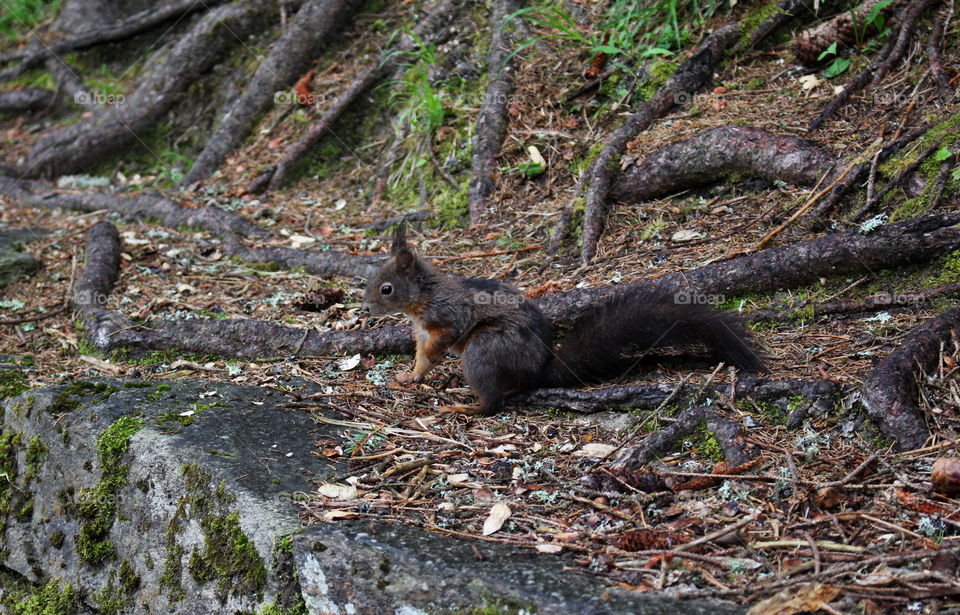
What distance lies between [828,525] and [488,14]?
Result: 5.12 m

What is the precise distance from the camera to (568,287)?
3994 mm

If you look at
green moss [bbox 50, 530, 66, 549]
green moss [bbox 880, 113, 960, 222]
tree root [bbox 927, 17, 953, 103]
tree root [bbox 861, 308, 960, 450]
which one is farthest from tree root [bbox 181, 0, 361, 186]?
tree root [bbox 861, 308, 960, 450]

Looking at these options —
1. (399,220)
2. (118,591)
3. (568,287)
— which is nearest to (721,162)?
(568,287)

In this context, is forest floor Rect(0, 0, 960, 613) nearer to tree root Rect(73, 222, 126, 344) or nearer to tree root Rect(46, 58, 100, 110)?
tree root Rect(73, 222, 126, 344)

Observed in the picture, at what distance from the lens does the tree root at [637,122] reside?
14.3ft

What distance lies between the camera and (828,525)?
2141 mm

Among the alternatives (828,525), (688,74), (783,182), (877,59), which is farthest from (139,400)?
(877,59)

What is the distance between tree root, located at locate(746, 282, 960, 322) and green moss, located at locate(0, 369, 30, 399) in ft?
10.6

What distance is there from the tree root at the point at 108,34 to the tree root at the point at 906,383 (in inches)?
281

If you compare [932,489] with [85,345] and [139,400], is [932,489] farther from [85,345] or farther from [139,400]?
[85,345]

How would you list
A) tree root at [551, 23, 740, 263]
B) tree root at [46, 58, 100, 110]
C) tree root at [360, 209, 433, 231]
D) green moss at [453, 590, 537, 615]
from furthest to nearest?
tree root at [46, 58, 100, 110] → tree root at [360, 209, 433, 231] → tree root at [551, 23, 740, 263] → green moss at [453, 590, 537, 615]

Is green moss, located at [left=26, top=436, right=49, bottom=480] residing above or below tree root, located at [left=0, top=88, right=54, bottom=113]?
below

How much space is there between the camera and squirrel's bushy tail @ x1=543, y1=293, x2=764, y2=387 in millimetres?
2963

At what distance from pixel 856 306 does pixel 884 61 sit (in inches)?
68.8
